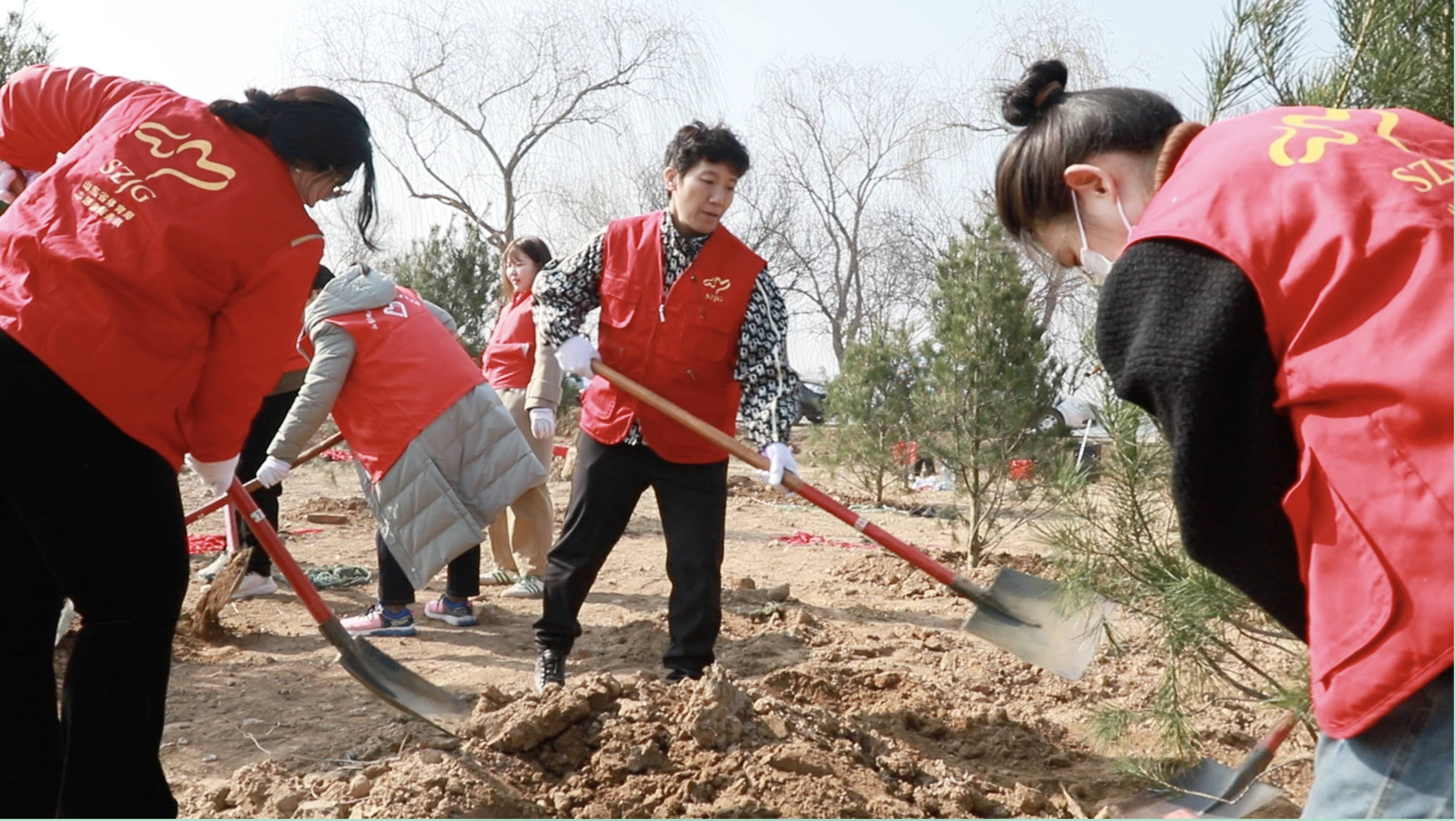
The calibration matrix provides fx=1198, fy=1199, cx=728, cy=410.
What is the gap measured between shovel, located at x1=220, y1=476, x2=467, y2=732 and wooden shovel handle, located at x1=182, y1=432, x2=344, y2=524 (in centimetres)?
38

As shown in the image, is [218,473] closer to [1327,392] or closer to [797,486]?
[797,486]

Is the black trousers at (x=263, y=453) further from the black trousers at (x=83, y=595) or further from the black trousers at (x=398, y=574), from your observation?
the black trousers at (x=83, y=595)

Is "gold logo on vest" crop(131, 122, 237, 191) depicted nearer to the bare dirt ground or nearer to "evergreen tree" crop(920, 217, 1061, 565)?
the bare dirt ground

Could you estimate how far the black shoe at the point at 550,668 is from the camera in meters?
3.73

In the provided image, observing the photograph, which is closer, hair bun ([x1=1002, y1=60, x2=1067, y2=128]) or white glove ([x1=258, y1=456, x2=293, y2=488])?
hair bun ([x1=1002, y1=60, x2=1067, y2=128])

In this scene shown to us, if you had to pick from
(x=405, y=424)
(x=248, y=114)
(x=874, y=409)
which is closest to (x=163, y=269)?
(x=248, y=114)

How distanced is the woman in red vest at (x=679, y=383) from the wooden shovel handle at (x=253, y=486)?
1.08m

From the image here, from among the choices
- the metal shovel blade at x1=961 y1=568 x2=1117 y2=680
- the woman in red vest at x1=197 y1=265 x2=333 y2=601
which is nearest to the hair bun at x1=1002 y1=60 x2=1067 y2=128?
the metal shovel blade at x1=961 y1=568 x2=1117 y2=680

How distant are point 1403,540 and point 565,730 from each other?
7.39 feet

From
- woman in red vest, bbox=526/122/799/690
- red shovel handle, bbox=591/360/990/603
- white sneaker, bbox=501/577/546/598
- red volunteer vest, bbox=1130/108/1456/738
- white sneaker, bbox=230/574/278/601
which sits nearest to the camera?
red volunteer vest, bbox=1130/108/1456/738

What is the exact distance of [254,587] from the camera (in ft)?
17.8

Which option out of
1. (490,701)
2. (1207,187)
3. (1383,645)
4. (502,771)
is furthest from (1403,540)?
(490,701)

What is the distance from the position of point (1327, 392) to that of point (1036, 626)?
250 centimetres

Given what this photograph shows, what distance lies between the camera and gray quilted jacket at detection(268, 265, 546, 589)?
4.51m
